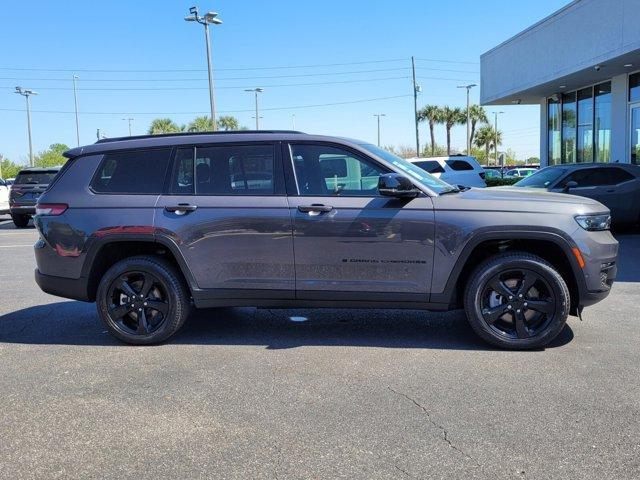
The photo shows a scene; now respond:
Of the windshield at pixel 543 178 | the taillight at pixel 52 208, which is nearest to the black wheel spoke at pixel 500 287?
the taillight at pixel 52 208

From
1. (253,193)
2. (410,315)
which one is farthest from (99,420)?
(410,315)

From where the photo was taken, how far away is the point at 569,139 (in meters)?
20.4

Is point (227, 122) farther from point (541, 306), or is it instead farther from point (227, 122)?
point (541, 306)

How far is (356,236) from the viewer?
4949 mm

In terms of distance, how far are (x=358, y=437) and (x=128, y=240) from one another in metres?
2.83

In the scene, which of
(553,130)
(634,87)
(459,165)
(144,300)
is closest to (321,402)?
(144,300)

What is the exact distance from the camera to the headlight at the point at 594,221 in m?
4.86

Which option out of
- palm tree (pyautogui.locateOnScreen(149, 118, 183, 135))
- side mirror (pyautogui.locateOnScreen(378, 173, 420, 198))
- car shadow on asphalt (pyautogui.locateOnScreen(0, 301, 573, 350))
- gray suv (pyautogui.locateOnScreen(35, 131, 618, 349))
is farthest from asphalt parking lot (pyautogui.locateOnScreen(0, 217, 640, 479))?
palm tree (pyautogui.locateOnScreen(149, 118, 183, 135))

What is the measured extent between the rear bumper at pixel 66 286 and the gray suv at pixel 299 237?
11mm

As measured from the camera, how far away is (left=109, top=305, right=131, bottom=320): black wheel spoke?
17.6 feet

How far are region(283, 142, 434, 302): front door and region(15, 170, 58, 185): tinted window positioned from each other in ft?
48.5

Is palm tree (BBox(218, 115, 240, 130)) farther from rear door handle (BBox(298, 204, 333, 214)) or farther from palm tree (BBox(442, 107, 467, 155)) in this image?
rear door handle (BBox(298, 204, 333, 214))

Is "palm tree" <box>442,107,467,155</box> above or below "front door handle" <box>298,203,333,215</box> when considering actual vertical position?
above

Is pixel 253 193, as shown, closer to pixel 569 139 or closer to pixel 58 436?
pixel 58 436
